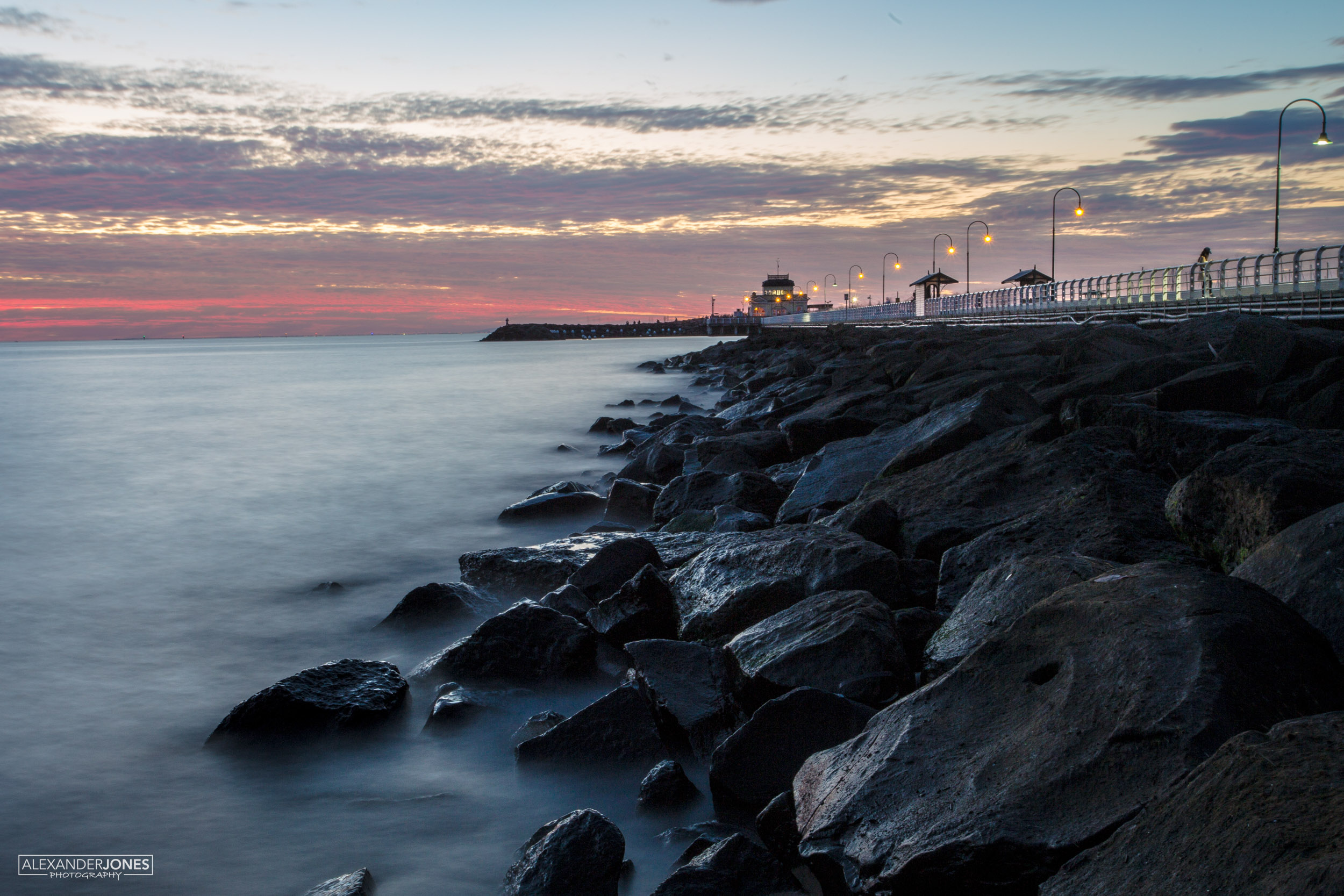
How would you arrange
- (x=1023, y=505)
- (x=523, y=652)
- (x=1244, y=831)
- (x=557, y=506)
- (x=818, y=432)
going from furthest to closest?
(x=557, y=506) < (x=818, y=432) < (x=523, y=652) < (x=1023, y=505) < (x=1244, y=831)

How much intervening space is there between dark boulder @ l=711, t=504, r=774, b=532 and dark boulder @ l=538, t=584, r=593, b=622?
1363 millimetres

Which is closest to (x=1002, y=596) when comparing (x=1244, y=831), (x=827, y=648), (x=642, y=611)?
(x=827, y=648)

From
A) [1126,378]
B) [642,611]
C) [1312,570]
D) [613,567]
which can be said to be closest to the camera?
[1312,570]

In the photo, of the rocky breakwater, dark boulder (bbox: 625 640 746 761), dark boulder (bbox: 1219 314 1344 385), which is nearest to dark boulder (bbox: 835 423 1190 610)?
the rocky breakwater

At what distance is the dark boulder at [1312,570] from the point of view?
2.96 metres

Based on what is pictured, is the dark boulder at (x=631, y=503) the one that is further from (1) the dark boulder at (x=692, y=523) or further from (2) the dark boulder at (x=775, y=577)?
(2) the dark boulder at (x=775, y=577)

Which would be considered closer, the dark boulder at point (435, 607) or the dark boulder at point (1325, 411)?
the dark boulder at point (1325, 411)

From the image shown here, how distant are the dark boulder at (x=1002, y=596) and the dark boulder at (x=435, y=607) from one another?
4108 mm

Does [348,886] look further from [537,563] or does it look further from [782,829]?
[537,563]

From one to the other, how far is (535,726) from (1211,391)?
5081 mm

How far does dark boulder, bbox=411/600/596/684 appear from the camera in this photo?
5711 mm

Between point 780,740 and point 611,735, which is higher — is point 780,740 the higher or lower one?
the higher one

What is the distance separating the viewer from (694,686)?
181 inches

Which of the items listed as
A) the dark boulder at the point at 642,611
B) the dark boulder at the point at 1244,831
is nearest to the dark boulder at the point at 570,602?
the dark boulder at the point at 642,611
